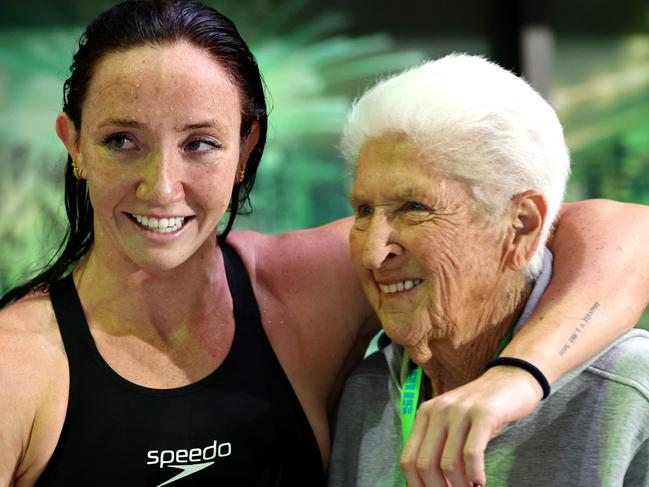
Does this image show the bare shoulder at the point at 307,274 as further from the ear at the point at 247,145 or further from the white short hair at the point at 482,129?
the white short hair at the point at 482,129

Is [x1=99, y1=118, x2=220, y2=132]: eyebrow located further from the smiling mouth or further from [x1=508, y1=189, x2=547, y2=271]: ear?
[x1=508, y1=189, x2=547, y2=271]: ear

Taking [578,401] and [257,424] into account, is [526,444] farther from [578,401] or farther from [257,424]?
[257,424]

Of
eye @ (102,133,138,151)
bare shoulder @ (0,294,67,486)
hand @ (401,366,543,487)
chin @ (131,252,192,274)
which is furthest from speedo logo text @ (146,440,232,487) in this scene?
eye @ (102,133,138,151)

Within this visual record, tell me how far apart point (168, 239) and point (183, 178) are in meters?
0.12

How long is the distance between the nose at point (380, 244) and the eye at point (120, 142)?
17.5 inches

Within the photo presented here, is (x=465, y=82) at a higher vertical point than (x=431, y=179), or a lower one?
higher

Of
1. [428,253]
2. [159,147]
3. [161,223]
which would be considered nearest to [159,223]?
[161,223]

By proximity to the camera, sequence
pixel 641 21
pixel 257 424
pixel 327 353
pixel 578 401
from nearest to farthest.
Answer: pixel 578 401
pixel 257 424
pixel 327 353
pixel 641 21

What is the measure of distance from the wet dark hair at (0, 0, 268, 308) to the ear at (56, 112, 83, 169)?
0.05 ft

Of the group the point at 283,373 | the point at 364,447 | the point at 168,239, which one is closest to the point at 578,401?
the point at 364,447

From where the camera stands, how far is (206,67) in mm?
1790

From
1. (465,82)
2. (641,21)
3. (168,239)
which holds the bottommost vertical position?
(168,239)

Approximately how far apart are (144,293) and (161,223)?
0.19 m

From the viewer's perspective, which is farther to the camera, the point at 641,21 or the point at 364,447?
the point at 641,21
